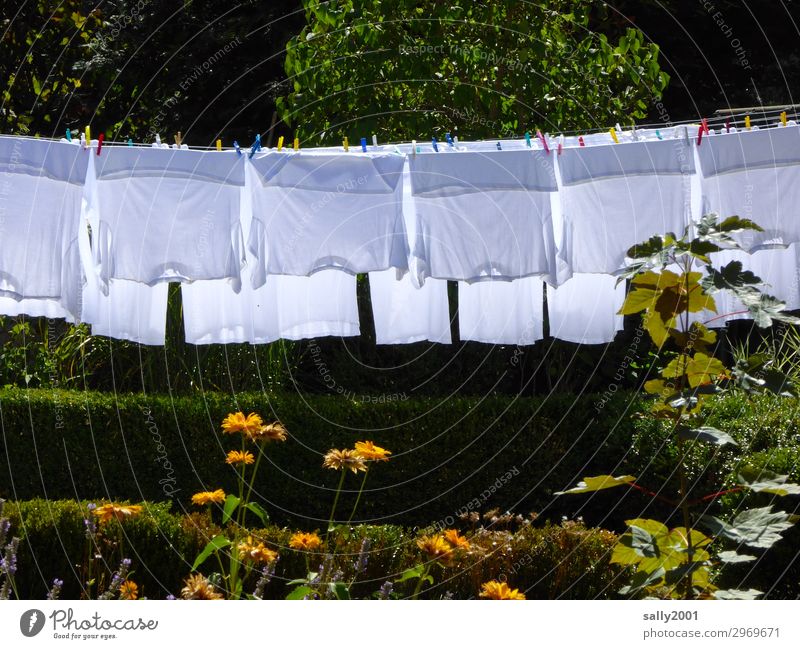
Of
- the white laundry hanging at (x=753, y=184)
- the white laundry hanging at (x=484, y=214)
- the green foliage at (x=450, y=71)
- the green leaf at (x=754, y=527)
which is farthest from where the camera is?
the green foliage at (x=450, y=71)

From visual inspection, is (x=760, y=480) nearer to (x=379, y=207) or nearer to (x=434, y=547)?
(x=434, y=547)

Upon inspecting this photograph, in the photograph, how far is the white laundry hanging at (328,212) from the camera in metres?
6.81

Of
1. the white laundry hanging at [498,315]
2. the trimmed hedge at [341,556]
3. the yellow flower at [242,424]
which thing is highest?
the white laundry hanging at [498,315]

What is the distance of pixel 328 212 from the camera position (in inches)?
269

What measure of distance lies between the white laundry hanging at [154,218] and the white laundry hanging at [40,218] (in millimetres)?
165

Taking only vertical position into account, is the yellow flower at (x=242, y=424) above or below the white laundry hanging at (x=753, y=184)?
below

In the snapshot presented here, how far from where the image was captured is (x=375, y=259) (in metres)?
6.85

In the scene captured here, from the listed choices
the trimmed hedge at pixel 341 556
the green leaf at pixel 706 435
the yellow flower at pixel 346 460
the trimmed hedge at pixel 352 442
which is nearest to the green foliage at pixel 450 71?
the trimmed hedge at pixel 352 442

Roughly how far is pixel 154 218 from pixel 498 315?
100.0 inches

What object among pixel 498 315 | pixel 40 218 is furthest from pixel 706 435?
pixel 40 218

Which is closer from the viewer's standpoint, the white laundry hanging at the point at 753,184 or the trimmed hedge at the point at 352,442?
the white laundry hanging at the point at 753,184

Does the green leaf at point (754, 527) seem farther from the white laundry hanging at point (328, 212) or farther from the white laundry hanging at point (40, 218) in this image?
the white laundry hanging at point (40, 218)
